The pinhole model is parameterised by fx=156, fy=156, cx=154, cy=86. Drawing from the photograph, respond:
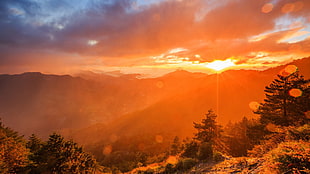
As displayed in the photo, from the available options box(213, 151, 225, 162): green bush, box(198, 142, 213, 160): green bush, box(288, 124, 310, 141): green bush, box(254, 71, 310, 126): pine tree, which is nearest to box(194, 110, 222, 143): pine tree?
box(254, 71, 310, 126): pine tree

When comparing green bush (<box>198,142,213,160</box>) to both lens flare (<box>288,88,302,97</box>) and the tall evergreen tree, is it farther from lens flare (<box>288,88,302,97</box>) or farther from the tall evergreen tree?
the tall evergreen tree

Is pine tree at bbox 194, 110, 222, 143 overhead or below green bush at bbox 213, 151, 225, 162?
below

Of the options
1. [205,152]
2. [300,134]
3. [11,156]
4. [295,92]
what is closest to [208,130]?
[295,92]

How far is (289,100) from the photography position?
20.3 m

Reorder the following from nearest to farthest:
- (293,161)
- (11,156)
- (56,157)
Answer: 1. (293,161)
2. (11,156)
3. (56,157)

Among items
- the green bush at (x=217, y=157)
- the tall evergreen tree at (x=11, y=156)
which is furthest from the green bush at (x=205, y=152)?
the tall evergreen tree at (x=11, y=156)

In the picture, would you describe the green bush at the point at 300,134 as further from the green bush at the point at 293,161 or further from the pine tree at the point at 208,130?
the pine tree at the point at 208,130

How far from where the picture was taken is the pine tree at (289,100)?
64.3 ft

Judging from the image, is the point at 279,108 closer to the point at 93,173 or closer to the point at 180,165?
the point at 180,165

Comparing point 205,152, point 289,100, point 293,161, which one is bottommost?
point 205,152

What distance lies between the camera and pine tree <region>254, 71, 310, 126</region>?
19.6m

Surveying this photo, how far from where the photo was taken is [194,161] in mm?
14023

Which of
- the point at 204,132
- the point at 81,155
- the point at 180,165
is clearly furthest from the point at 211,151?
the point at 81,155

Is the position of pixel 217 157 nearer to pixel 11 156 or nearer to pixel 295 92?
pixel 295 92
